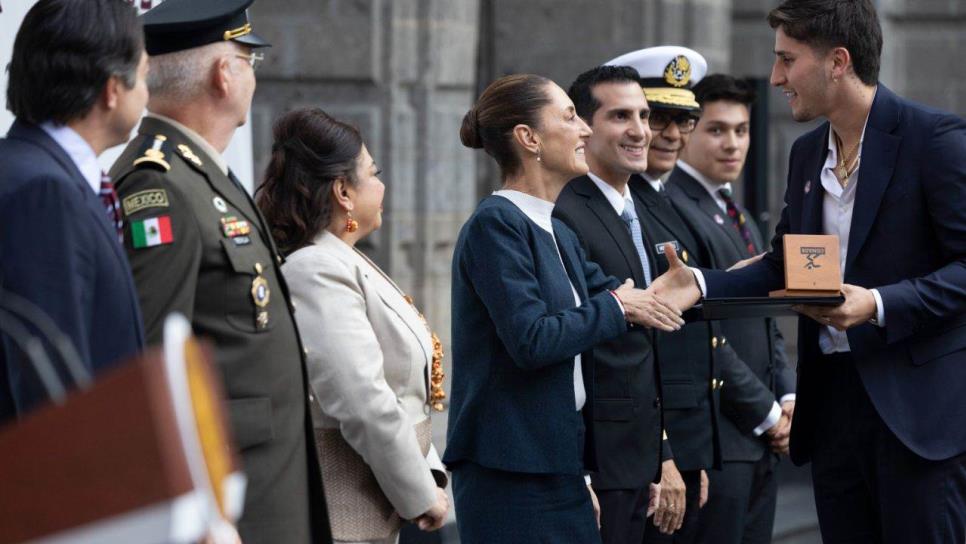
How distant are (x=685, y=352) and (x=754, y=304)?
81 centimetres

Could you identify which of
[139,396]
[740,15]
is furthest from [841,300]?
[740,15]

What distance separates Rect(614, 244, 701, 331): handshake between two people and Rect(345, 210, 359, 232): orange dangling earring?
25.7 inches

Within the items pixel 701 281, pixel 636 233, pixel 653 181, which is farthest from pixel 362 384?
pixel 653 181

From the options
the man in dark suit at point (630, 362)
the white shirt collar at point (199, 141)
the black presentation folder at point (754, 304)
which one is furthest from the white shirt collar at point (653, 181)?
the white shirt collar at point (199, 141)

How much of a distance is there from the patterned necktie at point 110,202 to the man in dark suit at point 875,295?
175cm

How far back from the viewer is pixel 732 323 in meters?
5.27

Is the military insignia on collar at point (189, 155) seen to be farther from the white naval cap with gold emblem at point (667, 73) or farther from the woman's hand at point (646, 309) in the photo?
the white naval cap with gold emblem at point (667, 73)

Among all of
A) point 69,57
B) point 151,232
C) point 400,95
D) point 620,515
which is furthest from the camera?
point 400,95

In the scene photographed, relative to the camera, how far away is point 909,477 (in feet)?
12.9

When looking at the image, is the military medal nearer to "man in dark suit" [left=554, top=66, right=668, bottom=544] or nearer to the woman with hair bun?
the woman with hair bun

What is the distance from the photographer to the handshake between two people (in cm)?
396

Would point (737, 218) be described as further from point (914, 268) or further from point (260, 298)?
point (260, 298)

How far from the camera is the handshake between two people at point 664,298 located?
3.96 m

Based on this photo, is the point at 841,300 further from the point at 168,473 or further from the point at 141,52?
the point at 168,473
